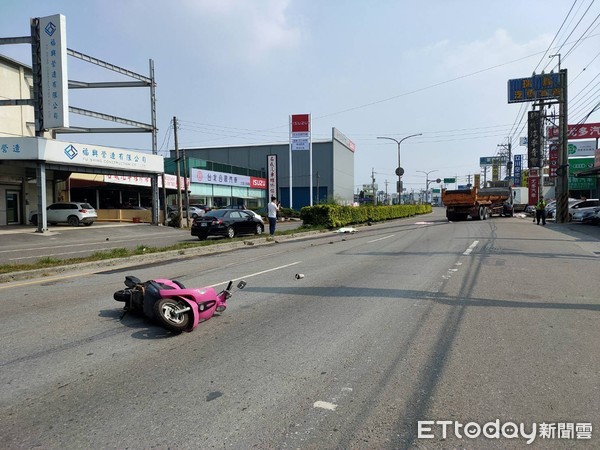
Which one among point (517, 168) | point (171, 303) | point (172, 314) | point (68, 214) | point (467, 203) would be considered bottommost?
point (172, 314)

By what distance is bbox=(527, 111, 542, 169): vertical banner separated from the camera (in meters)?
38.7

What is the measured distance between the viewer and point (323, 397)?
377 cm

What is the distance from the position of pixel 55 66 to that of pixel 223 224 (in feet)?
43.7

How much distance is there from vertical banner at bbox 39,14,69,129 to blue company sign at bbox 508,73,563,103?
111 ft

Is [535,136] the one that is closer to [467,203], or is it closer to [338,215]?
[467,203]

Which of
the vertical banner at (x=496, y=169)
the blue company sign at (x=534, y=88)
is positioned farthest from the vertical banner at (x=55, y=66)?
the vertical banner at (x=496, y=169)

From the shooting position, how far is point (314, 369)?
4367 mm

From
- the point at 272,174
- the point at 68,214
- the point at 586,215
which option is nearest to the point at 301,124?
the point at 272,174

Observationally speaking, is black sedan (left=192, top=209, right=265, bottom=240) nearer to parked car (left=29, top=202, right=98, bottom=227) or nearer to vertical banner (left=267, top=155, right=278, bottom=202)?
parked car (left=29, top=202, right=98, bottom=227)

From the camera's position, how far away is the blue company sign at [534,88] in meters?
36.2

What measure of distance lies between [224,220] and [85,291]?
11.9 meters

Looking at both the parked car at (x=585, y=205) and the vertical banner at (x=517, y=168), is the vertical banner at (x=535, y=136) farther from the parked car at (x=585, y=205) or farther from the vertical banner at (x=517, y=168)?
the vertical banner at (x=517, y=168)

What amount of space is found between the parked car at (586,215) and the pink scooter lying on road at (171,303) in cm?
2913

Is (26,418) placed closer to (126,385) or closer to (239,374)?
(126,385)
